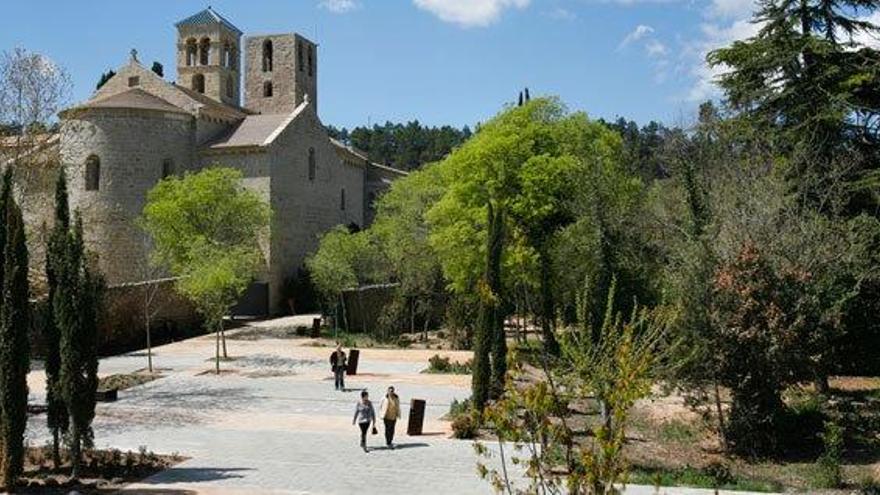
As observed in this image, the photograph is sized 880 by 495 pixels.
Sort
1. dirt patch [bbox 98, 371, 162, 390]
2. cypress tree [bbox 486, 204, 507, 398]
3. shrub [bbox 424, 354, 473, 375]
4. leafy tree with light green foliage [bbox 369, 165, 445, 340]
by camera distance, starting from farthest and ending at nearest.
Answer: leafy tree with light green foliage [bbox 369, 165, 445, 340], shrub [bbox 424, 354, 473, 375], dirt patch [bbox 98, 371, 162, 390], cypress tree [bbox 486, 204, 507, 398]

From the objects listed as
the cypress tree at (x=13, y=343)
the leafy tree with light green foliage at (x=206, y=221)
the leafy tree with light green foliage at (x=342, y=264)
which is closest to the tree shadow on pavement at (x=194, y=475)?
the cypress tree at (x=13, y=343)

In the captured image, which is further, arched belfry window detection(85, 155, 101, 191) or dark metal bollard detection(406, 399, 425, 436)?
arched belfry window detection(85, 155, 101, 191)

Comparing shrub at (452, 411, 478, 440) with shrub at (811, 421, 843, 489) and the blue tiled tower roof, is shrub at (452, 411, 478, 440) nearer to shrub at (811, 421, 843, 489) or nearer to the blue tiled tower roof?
shrub at (811, 421, 843, 489)

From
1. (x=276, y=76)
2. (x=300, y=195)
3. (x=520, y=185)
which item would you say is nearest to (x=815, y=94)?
(x=520, y=185)

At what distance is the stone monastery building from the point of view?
45.2 metres

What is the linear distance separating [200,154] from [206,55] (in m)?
17.0

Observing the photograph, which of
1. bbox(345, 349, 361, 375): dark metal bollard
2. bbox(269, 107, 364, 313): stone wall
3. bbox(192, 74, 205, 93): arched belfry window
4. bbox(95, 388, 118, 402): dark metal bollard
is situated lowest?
bbox(95, 388, 118, 402): dark metal bollard

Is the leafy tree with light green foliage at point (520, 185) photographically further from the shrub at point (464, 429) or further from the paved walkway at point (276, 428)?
the shrub at point (464, 429)

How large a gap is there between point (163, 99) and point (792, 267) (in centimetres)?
3998

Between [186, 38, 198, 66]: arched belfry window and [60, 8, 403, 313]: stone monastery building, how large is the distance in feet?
0.27

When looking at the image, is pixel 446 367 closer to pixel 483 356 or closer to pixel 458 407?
pixel 458 407

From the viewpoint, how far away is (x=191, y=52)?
6309 centimetres

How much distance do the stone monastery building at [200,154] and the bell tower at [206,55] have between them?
0.25 ft

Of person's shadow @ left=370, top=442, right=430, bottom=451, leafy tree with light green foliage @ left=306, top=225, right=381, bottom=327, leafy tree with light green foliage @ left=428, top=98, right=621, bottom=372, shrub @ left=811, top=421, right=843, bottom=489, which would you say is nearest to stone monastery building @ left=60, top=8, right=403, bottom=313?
leafy tree with light green foliage @ left=306, top=225, right=381, bottom=327
